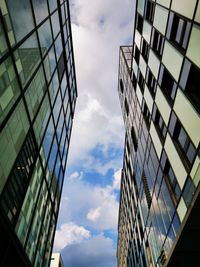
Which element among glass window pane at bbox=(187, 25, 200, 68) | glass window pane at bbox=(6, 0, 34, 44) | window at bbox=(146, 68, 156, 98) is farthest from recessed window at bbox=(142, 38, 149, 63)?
glass window pane at bbox=(6, 0, 34, 44)

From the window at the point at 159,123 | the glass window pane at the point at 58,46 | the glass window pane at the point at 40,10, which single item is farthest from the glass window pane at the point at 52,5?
the window at the point at 159,123

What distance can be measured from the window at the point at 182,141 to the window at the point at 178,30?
3.92 meters

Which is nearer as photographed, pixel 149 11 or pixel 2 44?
pixel 2 44

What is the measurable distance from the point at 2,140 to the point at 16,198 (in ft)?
13.2

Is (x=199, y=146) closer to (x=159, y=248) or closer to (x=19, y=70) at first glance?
(x=19, y=70)

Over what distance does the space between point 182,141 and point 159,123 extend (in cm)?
443

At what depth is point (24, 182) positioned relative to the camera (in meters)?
14.0

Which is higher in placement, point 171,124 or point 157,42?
point 157,42

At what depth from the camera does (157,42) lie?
16625 millimetres

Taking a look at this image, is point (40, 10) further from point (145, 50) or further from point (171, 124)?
point (171, 124)

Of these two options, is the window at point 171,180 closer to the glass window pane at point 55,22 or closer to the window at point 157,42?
the window at point 157,42

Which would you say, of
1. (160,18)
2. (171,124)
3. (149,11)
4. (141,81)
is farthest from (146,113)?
(149,11)

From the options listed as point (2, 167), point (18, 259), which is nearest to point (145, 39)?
point (2, 167)

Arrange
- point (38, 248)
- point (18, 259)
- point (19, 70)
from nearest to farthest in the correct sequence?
point (19, 70), point (18, 259), point (38, 248)
